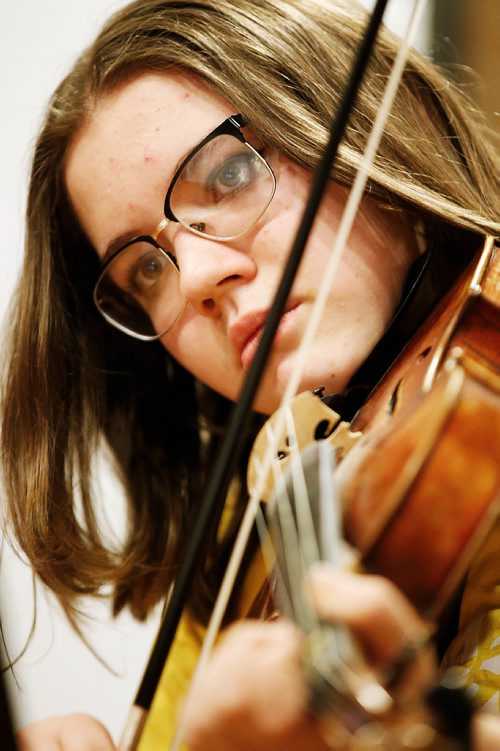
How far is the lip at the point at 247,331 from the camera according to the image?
596 millimetres

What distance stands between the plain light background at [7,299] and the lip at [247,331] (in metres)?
0.56

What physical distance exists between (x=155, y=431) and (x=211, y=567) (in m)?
0.20

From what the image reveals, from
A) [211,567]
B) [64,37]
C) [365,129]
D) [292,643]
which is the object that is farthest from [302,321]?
[64,37]

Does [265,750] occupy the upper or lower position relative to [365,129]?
lower

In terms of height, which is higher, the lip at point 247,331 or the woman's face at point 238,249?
the woman's face at point 238,249

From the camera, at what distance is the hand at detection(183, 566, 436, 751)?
27 centimetres

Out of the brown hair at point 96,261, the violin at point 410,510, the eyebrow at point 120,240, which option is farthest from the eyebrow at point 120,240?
the violin at point 410,510

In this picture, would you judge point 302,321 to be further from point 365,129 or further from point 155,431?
point 155,431

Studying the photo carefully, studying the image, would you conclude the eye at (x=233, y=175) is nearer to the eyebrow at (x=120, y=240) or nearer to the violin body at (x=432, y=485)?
the eyebrow at (x=120, y=240)

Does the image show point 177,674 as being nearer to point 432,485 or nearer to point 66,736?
point 66,736

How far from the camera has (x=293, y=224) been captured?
60 cm

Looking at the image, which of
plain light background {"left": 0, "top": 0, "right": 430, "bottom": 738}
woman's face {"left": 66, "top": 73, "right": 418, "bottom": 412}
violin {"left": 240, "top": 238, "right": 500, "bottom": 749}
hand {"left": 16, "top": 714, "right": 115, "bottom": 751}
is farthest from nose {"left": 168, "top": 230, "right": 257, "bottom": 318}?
plain light background {"left": 0, "top": 0, "right": 430, "bottom": 738}

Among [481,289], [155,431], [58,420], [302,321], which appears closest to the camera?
[481,289]

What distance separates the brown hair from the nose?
101mm
